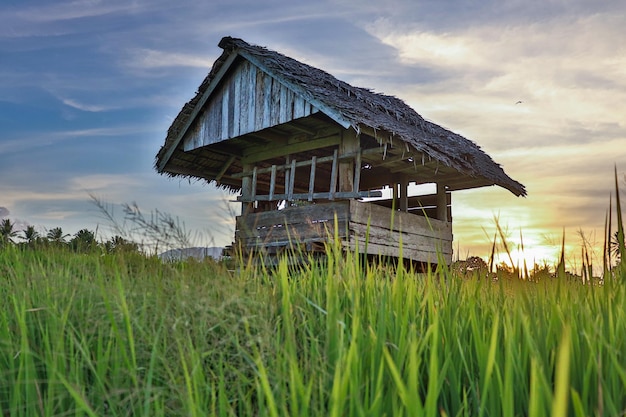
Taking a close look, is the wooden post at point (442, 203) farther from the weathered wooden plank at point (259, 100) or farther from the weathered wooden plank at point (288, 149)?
the weathered wooden plank at point (259, 100)

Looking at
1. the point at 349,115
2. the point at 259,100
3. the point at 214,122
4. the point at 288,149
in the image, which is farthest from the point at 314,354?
the point at 214,122

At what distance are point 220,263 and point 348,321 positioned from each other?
0.83 meters

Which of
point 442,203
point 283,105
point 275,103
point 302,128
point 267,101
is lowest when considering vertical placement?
point 442,203

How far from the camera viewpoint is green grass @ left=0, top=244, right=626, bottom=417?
1.55 m

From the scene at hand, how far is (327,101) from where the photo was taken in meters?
9.23

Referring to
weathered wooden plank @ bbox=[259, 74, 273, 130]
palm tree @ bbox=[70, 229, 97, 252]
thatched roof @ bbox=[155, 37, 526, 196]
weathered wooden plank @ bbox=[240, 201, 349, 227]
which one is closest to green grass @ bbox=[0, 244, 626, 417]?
palm tree @ bbox=[70, 229, 97, 252]

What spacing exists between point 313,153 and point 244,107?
208 cm

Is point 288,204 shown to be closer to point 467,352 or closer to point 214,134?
point 214,134

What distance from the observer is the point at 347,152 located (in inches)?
388

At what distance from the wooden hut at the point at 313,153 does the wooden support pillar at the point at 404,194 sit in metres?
0.03

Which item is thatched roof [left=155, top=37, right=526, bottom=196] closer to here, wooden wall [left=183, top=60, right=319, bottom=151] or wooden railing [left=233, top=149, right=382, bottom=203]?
wooden wall [left=183, top=60, right=319, bottom=151]

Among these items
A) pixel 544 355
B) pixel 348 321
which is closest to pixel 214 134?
pixel 348 321

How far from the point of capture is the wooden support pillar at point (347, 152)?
31.8 feet

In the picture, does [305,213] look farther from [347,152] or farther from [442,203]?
[442,203]
